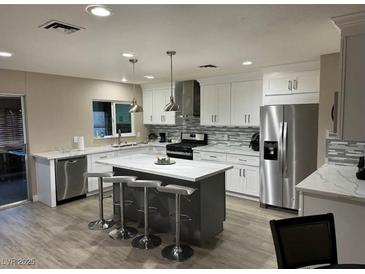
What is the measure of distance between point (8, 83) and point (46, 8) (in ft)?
10.2

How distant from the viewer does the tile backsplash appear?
17.7 ft

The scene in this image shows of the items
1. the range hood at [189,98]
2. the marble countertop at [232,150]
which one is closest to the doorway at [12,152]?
the range hood at [189,98]

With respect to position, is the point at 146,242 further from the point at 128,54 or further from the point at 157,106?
the point at 157,106

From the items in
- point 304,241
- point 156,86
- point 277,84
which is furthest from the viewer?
point 156,86

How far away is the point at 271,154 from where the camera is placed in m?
4.24

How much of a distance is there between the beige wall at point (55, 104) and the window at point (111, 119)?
198 mm

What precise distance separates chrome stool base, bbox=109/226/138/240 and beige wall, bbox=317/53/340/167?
2.79 m

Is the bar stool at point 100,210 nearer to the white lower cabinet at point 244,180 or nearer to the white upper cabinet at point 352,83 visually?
the white lower cabinet at point 244,180

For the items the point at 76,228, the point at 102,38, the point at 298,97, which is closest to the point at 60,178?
the point at 76,228

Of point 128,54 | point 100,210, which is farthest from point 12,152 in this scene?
point 128,54

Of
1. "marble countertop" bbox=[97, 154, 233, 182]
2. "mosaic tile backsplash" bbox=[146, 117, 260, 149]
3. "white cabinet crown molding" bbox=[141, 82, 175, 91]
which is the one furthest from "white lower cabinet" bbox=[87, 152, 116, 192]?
"white cabinet crown molding" bbox=[141, 82, 175, 91]

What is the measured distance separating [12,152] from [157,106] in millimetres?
3211

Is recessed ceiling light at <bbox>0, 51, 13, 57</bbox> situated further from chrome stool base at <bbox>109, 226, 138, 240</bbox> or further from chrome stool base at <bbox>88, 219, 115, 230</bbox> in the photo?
chrome stool base at <bbox>109, 226, 138, 240</bbox>

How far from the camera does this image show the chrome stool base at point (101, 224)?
3.65 metres
